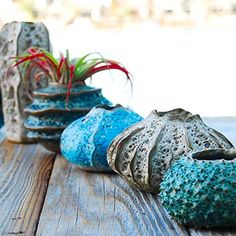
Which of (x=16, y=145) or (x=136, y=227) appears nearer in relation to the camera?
(x=136, y=227)

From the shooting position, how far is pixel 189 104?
2.95m

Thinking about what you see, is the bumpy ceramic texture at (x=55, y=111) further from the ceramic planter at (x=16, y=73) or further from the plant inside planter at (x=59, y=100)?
the ceramic planter at (x=16, y=73)

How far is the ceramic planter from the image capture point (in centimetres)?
143

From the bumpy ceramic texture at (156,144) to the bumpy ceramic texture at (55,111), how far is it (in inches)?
12.4

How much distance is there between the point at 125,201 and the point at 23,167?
0.33 m

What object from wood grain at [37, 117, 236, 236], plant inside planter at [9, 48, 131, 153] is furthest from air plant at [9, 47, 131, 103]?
wood grain at [37, 117, 236, 236]

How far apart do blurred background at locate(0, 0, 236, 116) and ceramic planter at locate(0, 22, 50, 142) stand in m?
1.86

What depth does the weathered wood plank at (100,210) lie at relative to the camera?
75cm

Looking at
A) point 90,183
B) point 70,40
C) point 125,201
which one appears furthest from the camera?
point 70,40

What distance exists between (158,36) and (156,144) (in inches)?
157

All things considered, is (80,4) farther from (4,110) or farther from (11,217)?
(11,217)

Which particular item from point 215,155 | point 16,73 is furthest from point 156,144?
point 16,73

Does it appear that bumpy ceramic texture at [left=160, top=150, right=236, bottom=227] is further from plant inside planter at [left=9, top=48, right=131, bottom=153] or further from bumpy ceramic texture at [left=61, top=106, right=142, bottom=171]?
plant inside planter at [left=9, top=48, right=131, bottom=153]

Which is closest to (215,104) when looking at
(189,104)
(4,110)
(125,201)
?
(189,104)
